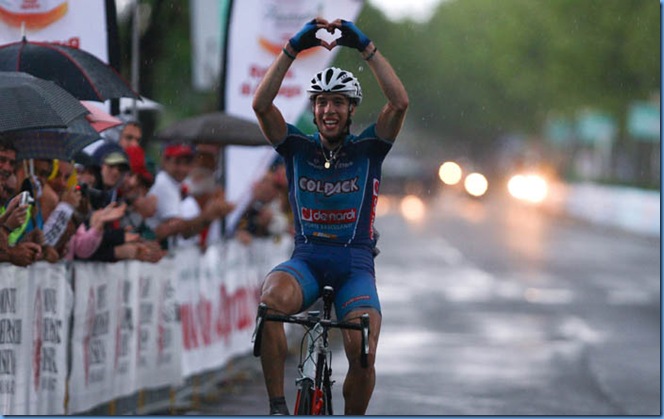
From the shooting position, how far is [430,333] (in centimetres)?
1853

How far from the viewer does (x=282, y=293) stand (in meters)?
7.59

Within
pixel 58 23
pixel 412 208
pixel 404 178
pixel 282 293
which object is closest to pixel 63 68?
pixel 58 23

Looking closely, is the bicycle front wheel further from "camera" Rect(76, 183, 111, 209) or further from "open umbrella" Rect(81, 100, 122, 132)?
"camera" Rect(76, 183, 111, 209)

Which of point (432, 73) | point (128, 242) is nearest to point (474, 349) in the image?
point (128, 242)

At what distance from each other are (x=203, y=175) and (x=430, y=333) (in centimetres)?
493

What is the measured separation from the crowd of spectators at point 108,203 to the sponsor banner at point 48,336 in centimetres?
17

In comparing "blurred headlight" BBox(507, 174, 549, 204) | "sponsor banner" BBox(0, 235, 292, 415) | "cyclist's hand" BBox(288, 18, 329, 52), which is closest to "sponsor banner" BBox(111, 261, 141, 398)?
"sponsor banner" BBox(0, 235, 292, 415)

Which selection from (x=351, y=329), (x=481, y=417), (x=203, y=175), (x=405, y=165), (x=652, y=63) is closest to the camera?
(x=351, y=329)

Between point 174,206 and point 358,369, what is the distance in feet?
18.7

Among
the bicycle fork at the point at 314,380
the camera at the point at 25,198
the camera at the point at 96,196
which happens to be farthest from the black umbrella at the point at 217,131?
the bicycle fork at the point at 314,380

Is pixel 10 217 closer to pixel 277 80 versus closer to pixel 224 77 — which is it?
pixel 277 80

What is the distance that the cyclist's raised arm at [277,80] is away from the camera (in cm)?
769

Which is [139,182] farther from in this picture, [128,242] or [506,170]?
[506,170]

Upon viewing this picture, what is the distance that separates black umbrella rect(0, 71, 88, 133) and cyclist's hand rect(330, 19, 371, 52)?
1.78m
